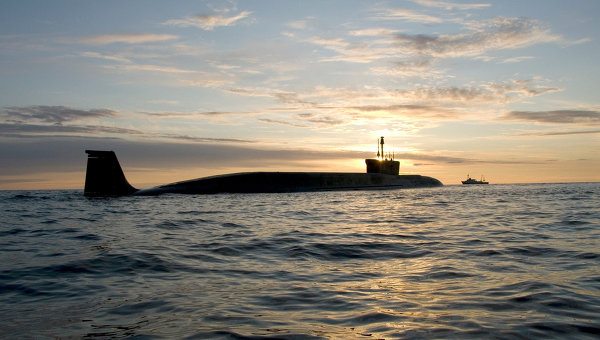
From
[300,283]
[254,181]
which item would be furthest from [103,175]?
[300,283]

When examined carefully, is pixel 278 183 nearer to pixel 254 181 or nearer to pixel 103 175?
pixel 254 181

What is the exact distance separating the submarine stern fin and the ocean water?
74.6 feet

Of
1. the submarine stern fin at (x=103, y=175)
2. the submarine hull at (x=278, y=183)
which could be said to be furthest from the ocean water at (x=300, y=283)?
the submarine hull at (x=278, y=183)

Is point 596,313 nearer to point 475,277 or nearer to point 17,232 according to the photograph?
point 475,277

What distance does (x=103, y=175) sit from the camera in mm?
40688

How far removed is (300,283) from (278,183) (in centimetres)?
4715

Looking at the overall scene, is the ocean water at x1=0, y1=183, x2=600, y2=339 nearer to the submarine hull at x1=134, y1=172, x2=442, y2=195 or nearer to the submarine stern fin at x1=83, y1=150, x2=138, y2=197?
the submarine stern fin at x1=83, y1=150, x2=138, y2=197

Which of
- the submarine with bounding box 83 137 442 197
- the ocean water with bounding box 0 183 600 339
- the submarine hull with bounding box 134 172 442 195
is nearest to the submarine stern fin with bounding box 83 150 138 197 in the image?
the submarine with bounding box 83 137 442 197

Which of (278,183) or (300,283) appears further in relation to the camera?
(278,183)

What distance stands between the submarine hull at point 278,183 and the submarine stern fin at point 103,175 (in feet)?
10.1

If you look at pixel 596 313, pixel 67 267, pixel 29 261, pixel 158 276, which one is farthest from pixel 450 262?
pixel 29 261

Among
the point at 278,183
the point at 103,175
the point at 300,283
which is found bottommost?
the point at 300,283

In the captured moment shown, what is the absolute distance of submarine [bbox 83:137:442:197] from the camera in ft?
133

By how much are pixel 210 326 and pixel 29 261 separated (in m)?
7.44
